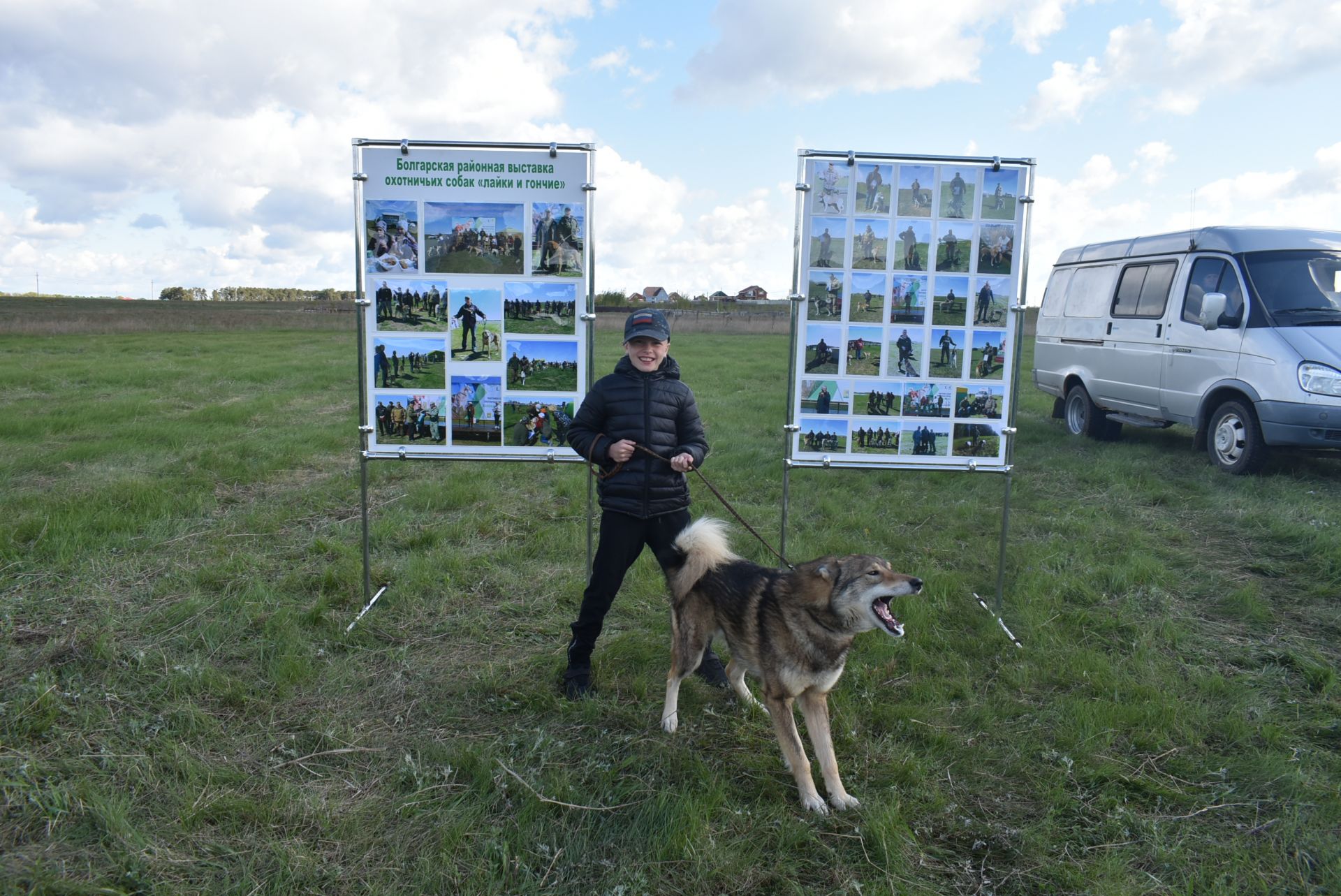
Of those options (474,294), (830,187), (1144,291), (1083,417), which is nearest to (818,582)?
(830,187)

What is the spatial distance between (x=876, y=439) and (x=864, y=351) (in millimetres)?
643

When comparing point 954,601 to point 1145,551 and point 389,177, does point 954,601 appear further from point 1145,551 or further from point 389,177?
point 389,177

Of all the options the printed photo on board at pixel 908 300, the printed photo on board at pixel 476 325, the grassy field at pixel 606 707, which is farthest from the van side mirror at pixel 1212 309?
the printed photo on board at pixel 476 325

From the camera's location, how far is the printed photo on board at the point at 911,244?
546 centimetres

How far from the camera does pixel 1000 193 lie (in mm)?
5477

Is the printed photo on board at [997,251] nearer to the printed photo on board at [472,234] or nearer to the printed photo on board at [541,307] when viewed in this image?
the printed photo on board at [541,307]

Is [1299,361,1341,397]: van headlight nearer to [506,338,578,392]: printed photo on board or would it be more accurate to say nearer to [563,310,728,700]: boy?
[563,310,728,700]: boy

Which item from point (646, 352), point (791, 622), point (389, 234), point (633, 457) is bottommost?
point (791, 622)

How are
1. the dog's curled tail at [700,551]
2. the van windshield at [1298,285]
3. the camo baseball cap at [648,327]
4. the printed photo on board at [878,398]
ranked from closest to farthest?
the dog's curled tail at [700,551] < the camo baseball cap at [648,327] < the printed photo on board at [878,398] < the van windshield at [1298,285]

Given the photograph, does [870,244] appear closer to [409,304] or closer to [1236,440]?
[409,304]

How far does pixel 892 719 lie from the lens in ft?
14.8

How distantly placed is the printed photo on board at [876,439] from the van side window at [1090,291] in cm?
882

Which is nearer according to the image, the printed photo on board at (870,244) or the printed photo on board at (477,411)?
the printed photo on board at (870,244)

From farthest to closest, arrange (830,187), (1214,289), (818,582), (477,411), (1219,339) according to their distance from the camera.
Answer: (1214,289), (1219,339), (477,411), (830,187), (818,582)
